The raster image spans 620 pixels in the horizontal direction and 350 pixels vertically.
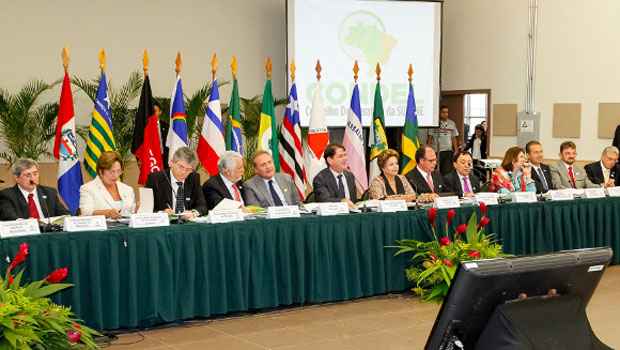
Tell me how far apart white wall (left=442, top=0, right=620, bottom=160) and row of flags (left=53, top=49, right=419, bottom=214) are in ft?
9.04

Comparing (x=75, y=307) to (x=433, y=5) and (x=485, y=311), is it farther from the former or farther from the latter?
(x=433, y=5)

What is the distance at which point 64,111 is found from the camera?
288 inches

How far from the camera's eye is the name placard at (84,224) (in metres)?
4.28

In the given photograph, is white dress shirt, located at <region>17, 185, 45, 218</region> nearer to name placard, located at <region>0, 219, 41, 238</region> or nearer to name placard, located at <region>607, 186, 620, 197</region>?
name placard, located at <region>0, 219, 41, 238</region>

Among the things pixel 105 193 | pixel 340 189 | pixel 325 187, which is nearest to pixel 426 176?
pixel 340 189

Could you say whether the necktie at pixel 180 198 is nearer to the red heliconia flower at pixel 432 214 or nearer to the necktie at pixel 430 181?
the red heliconia flower at pixel 432 214

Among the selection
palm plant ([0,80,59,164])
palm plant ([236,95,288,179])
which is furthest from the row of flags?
palm plant ([0,80,59,164])

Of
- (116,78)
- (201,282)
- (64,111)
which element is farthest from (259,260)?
(116,78)

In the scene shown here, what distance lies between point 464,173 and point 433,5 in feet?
16.8

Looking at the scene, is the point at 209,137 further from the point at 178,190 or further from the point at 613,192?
the point at 613,192

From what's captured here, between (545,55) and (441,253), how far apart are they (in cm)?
638

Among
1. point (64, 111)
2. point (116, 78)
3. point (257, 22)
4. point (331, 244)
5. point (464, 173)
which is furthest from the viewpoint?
point (257, 22)

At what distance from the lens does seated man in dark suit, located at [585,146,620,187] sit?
7535 millimetres

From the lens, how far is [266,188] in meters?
5.69
